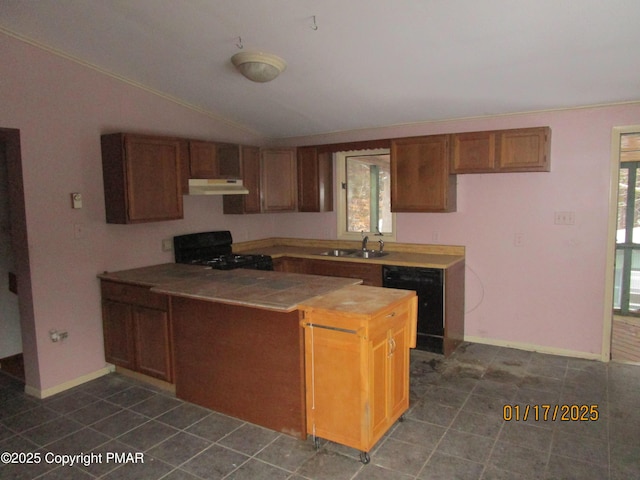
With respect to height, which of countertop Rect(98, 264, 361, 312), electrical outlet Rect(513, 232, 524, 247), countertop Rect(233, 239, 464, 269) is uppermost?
electrical outlet Rect(513, 232, 524, 247)

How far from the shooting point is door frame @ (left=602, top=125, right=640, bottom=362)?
361 cm

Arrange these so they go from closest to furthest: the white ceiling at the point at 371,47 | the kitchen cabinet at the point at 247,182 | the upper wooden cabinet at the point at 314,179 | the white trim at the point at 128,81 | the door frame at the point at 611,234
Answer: the white ceiling at the point at 371,47 < the white trim at the point at 128,81 < the door frame at the point at 611,234 < the kitchen cabinet at the point at 247,182 < the upper wooden cabinet at the point at 314,179

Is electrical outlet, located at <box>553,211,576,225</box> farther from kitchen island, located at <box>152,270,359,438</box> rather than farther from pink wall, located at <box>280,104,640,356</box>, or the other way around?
kitchen island, located at <box>152,270,359,438</box>

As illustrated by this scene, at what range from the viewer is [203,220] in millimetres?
4582

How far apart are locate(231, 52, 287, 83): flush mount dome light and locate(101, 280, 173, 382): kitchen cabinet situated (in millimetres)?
1737

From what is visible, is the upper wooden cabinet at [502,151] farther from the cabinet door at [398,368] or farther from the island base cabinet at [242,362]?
the island base cabinet at [242,362]

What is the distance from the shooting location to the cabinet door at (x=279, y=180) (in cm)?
483

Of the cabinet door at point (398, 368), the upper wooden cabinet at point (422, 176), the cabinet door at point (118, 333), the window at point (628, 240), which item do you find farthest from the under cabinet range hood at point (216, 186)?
the window at point (628, 240)

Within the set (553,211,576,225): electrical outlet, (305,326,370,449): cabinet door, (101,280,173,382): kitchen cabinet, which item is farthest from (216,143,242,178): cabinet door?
(553,211,576,225): electrical outlet

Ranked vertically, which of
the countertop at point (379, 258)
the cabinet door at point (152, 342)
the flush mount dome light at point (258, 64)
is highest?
the flush mount dome light at point (258, 64)

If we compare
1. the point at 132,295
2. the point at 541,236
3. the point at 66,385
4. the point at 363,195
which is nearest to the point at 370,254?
the point at 363,195

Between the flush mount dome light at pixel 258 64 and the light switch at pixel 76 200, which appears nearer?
the flush mount dome light at pixel 258 64

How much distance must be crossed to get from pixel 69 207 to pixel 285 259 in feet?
7.11

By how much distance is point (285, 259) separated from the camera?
483 centimetres
